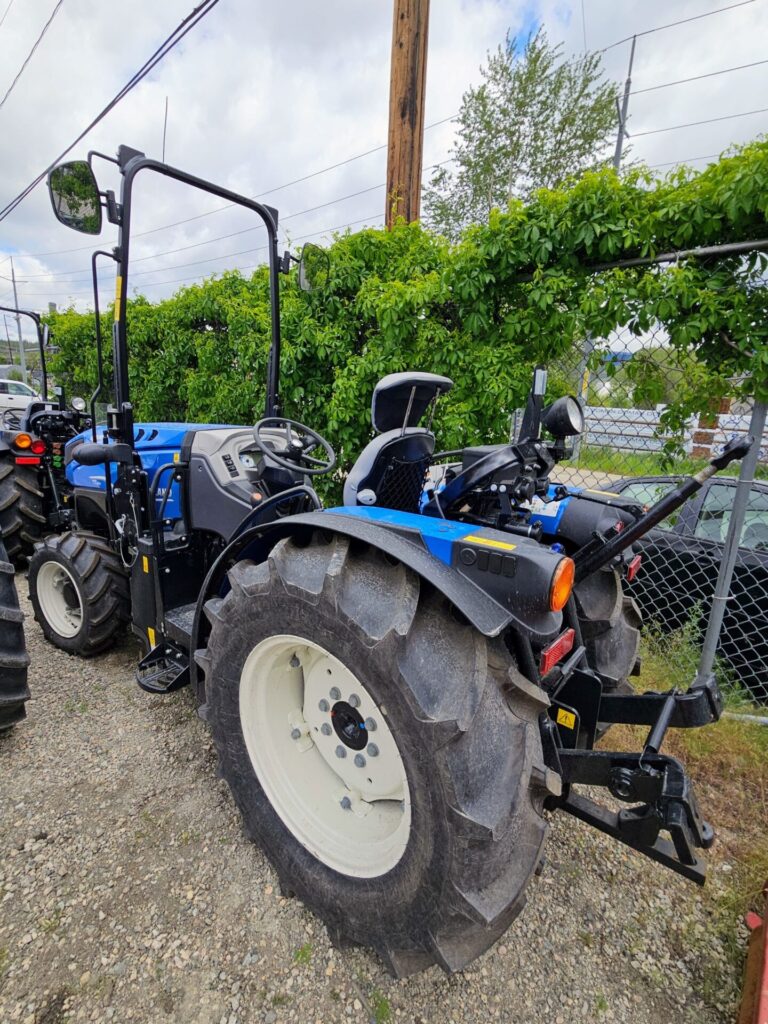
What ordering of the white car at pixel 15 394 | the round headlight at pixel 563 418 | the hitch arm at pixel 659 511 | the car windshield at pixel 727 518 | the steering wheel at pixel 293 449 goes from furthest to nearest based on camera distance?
the white car at pixel 15 394
the car windshield at pixel 727 518
the steering wheel at pixel 293 449
the round headlight at pixel 563 418
the hitch arm at pixel 659 511

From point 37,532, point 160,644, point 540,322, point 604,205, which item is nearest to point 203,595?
point 160,644

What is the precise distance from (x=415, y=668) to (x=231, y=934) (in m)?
1.10

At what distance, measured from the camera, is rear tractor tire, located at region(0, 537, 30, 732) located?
2.16 m

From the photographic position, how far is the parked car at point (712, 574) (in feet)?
9.96

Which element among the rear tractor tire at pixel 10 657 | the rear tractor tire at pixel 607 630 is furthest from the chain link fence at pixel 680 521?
the rear tractor tire at pixel 10 657

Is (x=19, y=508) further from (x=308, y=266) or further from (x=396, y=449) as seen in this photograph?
(x=396, y=449)

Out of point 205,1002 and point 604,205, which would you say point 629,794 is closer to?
point 205,1002

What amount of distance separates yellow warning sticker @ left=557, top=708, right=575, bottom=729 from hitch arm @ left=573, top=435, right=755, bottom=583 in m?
0.42

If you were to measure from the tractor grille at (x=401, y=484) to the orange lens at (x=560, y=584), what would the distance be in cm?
82

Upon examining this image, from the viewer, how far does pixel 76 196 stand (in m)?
1.83

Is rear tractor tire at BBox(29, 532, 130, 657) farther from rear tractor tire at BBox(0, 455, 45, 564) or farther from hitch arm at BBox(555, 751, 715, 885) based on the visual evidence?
hitch arm at BBox(555, 751, 715, 885)

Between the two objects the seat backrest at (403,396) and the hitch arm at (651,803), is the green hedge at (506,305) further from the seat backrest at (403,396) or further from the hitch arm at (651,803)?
the hitch arm at (651,803)

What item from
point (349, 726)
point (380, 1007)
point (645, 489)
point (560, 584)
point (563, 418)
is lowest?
point (380, 1007)

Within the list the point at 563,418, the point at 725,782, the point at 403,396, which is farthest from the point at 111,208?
the point at 725,782
